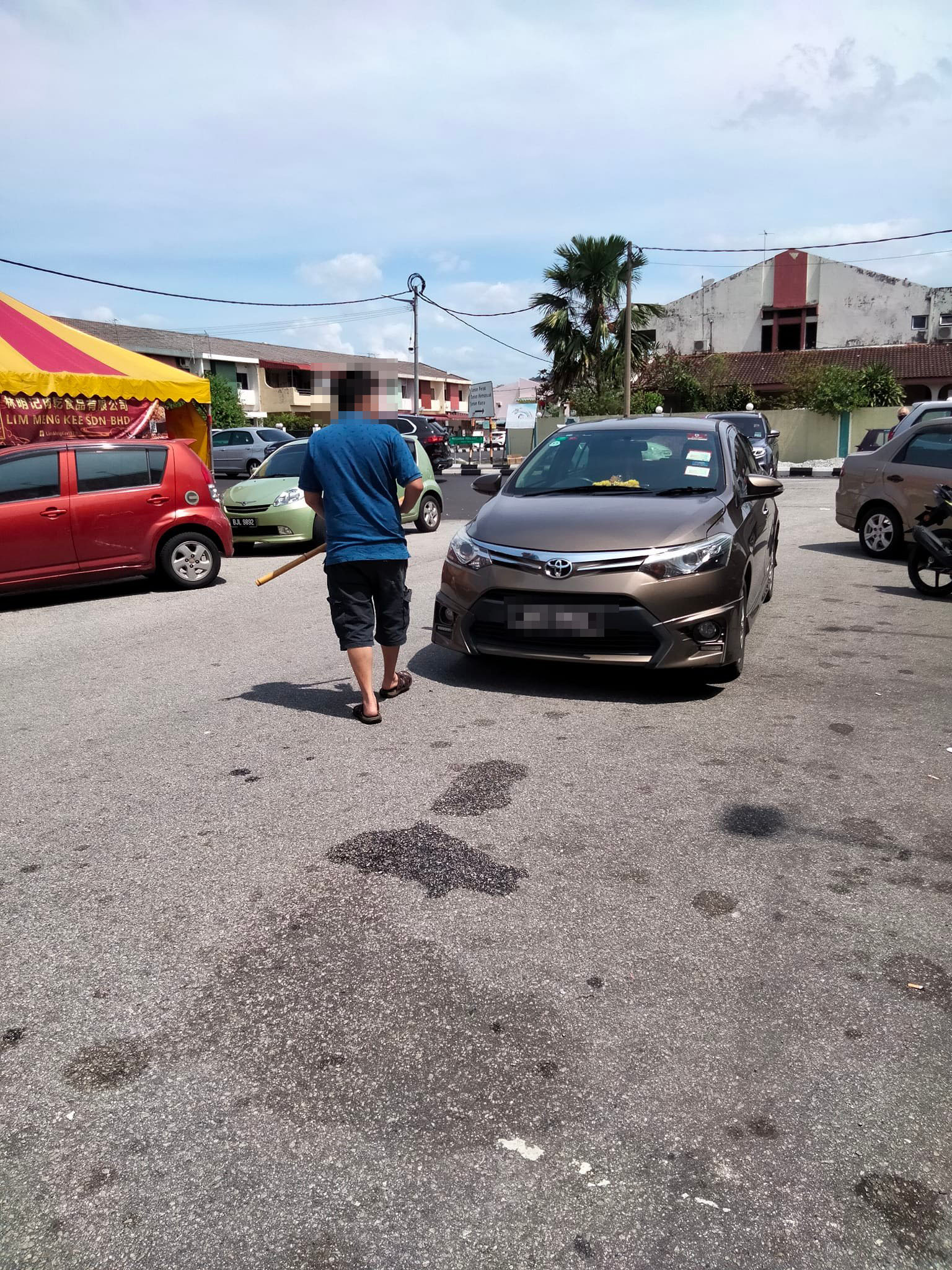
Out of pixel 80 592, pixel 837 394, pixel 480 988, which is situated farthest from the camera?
pixel 837 394

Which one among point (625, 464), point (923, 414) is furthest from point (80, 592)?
point (923, 414)

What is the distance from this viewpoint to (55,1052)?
2.52 m

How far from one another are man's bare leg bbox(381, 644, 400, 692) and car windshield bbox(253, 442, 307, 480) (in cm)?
855

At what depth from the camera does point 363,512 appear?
5.07 meters

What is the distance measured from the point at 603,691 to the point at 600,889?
2.50 metres

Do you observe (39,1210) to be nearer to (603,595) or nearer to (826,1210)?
(826,1210)

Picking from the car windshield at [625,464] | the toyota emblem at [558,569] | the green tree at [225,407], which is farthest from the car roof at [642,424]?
the green tree at [225,407]

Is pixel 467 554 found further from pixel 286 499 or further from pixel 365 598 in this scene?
pixel 286 499

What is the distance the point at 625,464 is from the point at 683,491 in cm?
54

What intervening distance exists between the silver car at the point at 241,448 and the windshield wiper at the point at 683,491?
28.4m

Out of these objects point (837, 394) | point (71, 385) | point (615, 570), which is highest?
point (837, 394)

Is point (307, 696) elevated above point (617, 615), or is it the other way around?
point (617, 615)

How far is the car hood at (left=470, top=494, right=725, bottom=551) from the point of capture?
5465 mm

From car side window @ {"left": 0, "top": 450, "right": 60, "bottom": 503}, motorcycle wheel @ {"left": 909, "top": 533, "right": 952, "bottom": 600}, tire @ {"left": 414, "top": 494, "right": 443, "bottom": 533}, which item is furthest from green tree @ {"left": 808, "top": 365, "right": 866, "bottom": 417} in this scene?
car side window @ {"left": 0, "top": 450, "right": 60, "bottom": 503}
